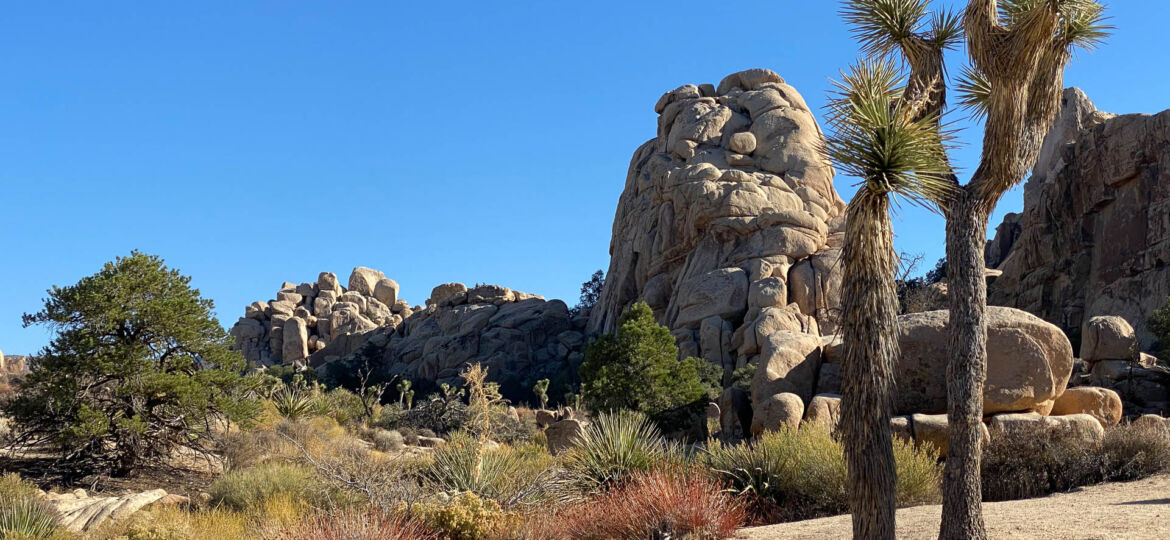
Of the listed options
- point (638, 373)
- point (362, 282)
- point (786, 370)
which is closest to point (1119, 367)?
point (786, 370)

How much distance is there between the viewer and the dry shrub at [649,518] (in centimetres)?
962

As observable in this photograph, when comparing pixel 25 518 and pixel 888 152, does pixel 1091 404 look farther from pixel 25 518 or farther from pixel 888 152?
pixel 25 518

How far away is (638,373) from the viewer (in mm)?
27344

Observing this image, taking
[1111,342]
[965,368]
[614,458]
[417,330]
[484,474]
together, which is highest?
[417,330]

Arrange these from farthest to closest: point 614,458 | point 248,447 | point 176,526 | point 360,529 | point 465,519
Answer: point 248,447, point 614,458, point 176,526, point 465,519, point 360,529

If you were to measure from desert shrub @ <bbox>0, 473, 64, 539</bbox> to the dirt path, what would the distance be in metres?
8.42

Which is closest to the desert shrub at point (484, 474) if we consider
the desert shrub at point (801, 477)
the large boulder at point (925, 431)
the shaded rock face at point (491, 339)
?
the desert shrub at point (801, 477)

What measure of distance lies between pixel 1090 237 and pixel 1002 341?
3099 cm

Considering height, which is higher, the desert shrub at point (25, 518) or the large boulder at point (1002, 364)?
the large boulder at point (1002, 364)

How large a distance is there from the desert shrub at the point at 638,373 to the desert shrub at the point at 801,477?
13.8 meters

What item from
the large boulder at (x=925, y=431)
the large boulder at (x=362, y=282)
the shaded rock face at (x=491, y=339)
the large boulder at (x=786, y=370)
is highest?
the large boulder at (x=362, y=282)

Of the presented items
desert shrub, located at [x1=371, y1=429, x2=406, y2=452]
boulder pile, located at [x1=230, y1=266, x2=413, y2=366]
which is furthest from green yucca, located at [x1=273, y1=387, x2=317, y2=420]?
boulder pile, located at [x1=230, y1=266, x2=413, y2=366]

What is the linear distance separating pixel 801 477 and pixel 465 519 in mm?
5121

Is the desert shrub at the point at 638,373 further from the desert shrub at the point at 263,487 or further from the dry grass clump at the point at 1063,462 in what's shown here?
the desert shrub at the point at 263,487
